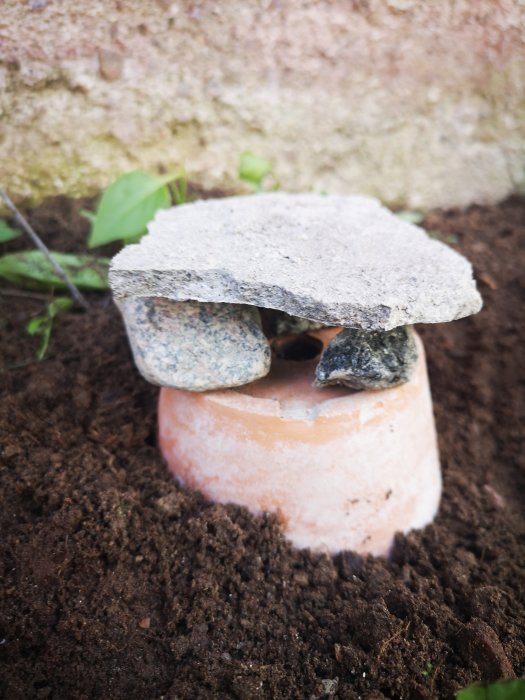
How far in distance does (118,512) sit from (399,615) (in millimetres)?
683

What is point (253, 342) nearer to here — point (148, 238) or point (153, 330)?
point (153, 330)

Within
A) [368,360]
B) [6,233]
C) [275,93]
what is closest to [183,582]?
[368,360]

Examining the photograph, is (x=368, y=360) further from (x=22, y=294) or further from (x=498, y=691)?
(x=22, y=294)

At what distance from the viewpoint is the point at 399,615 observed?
55.0 inches

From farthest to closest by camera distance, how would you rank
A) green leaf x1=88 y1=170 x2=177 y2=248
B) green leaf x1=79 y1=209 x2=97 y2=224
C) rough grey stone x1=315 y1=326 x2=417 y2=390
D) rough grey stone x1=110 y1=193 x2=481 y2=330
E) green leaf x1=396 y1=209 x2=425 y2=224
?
green leaf x1=396 y1=209 x2=425 y2=224 < green leaf x1=79 y1=209 x2=97 y2=224 < green leaf x1=88 y1=170 x2=177 y2=248 < rough grey stone x1=315 y1=326 x2=417 y2=390 < rough grey stone x1=110 y1=193 x2=481 y2=330

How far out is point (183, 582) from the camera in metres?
1.42

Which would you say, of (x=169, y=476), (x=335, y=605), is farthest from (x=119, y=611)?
(x=335, y=605)

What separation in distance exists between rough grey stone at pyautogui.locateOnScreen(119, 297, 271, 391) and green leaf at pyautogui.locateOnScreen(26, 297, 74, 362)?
54 centimetres

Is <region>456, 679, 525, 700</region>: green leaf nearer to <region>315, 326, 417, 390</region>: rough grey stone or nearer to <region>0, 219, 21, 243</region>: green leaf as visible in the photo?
<region>315, 326, 417, 390</region>: rough grey stone

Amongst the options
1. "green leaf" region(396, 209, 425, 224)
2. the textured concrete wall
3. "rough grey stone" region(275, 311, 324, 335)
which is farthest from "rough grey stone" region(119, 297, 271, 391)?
"green leaf" region(396, 209, 425, 224)

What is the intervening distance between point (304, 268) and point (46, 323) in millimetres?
950

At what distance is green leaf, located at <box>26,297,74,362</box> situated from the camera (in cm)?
188

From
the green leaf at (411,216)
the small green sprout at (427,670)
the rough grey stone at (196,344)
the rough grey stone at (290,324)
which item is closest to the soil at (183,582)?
the small green sprout at (427,670)

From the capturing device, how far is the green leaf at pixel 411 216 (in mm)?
2480
